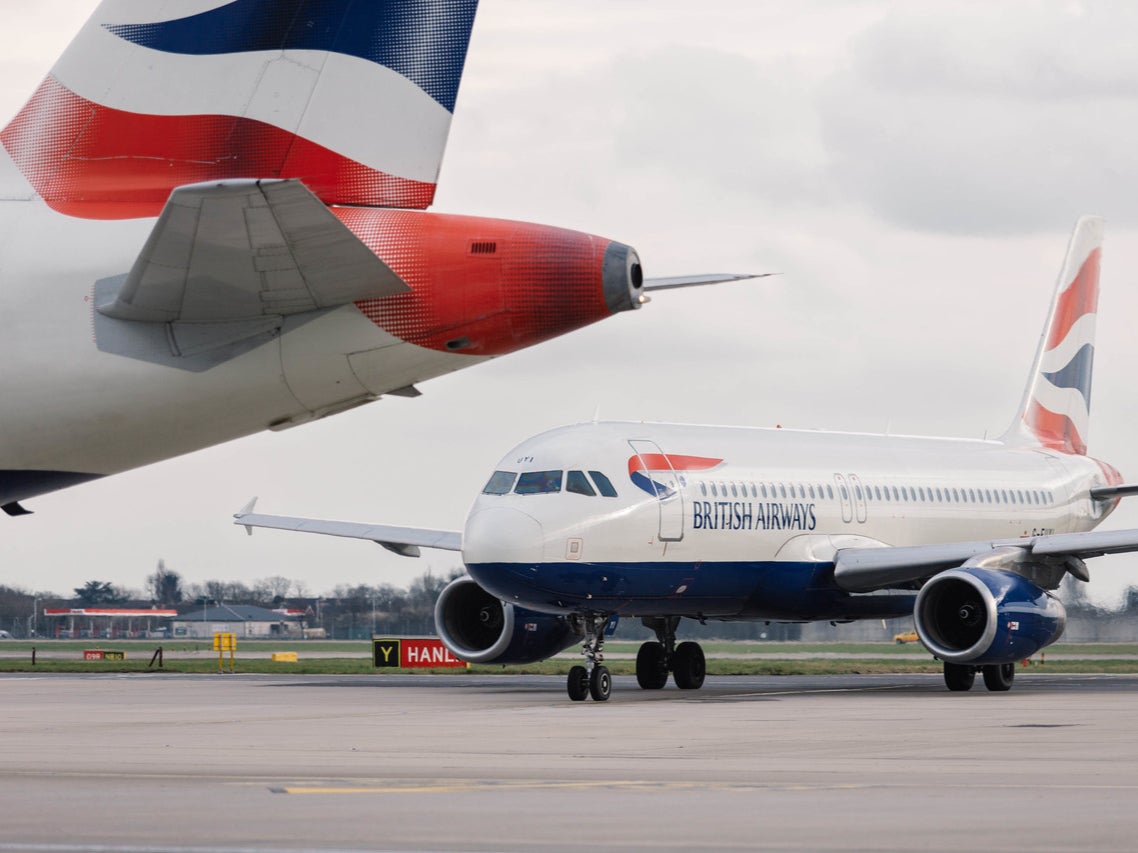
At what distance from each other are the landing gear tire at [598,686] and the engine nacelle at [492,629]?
3893 millimetres

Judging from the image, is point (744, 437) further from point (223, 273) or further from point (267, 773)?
point (223, 273)

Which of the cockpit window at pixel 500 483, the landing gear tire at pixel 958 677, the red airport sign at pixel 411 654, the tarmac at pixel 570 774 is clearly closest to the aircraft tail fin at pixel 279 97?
the tarmac at pixel 570 774

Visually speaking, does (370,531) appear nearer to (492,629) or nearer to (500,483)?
(492,629)

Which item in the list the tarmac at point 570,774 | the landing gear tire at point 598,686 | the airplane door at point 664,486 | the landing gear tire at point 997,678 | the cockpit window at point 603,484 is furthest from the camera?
the landing gear tire at point 997,678

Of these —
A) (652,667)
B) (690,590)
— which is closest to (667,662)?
(652,667)

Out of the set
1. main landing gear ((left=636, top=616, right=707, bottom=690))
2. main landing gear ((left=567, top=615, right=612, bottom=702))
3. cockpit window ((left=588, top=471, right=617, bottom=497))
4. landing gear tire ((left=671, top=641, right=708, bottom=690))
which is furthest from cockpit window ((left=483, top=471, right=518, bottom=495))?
landing gear tire ((left=671, top=641, right=708, bottom=690))

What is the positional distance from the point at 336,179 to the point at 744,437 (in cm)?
2006

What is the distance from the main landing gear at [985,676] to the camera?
2727cm

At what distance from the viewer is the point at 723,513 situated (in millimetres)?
26656

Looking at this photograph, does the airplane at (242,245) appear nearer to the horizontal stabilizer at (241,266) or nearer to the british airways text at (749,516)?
the horizontal stabilizer at (241,266)

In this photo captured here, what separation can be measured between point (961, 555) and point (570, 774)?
50.0 ft

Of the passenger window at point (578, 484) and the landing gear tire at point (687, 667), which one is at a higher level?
the passenger window at point (578, 484)

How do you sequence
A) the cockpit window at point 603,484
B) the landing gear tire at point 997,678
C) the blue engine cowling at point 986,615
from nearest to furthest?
the cockpit window at point 603,484 → the blue engine cowling at point 986,615 → the landing gear tire at point 997,678

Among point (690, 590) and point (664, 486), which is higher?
point (664, 486)
